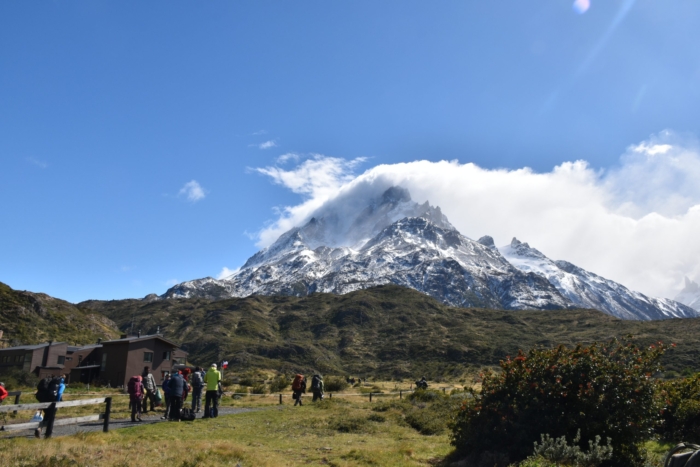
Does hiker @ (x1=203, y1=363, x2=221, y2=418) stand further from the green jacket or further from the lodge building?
the lodge building

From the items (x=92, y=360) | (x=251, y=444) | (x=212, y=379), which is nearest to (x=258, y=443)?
(x=251, y=444)

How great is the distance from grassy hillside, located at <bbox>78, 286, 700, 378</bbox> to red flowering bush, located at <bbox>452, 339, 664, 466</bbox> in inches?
2866

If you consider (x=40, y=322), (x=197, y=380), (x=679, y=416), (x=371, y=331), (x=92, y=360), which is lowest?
(x=679, y=416)

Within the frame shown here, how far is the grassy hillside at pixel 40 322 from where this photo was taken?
72.8 metres

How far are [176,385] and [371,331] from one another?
11513cm

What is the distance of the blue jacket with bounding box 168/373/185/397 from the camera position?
19047 mm

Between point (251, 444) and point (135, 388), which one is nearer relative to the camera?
point (251, 444)

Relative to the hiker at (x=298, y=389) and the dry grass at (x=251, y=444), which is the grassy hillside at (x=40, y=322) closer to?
the hiker at (x=298, y=389)

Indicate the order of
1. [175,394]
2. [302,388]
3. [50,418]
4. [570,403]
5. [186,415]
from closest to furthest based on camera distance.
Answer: [570,403] → [50,418] → [175,394] → [186,415] → [302,388]

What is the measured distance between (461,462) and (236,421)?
10.9m

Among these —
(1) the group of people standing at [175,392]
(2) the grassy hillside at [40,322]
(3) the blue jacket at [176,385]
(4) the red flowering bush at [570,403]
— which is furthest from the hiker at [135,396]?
(2) the grassy hillside at [40,322]

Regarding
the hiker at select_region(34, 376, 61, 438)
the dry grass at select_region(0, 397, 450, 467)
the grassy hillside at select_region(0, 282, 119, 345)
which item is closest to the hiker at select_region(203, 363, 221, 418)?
the dry grass at select_region(0, 397, 450, 467)

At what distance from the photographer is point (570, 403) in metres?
12.1

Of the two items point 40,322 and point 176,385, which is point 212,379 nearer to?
point 176,385
